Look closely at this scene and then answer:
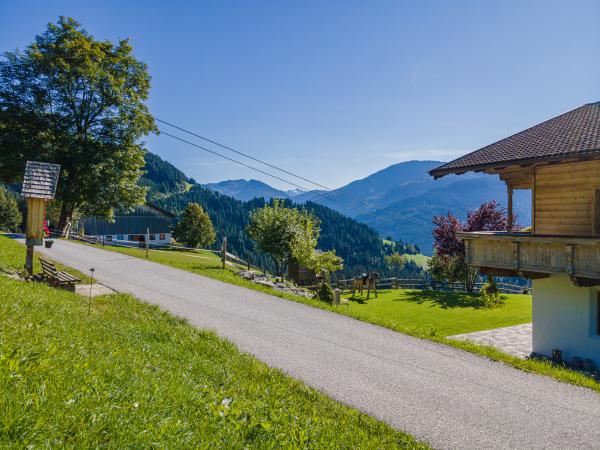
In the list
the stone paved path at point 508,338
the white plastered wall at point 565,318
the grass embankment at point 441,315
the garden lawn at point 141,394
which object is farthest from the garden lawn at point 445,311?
the garden lawn at point 141,394

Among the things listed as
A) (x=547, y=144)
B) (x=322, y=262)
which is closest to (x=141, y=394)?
(x=547, y=144)

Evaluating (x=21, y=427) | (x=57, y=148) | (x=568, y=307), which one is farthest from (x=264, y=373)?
(x=57, y=148)

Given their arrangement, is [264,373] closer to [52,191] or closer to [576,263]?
[576,263]

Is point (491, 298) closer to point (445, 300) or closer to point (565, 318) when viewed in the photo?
point (445, 300)

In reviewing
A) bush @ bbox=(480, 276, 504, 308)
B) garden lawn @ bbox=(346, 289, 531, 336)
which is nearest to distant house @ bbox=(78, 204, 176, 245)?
garden lawn @ bbox=(346, 289, 531, 336)

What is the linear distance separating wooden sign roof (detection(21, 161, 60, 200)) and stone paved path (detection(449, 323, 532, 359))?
17.1 m

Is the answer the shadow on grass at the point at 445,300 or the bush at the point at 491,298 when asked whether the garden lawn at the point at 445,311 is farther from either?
the bush at the point at 491,298

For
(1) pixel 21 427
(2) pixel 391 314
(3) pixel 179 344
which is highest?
(1) pixel 21 427

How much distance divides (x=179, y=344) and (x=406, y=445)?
5588 mm

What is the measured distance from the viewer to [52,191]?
16016 mm

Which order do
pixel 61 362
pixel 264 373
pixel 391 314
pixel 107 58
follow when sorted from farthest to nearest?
1. pixel 107 58
2. pixel 391 314
3. pixel 264 373
4. pixel 61 362

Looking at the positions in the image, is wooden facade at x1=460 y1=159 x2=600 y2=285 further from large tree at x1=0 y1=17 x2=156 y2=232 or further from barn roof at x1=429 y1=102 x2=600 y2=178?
large tree at x1=0 y1=17 x2=156 y2=232

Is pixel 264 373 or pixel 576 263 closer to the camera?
pixel 264 373

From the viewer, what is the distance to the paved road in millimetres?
6984
